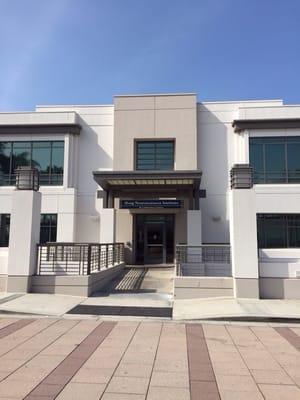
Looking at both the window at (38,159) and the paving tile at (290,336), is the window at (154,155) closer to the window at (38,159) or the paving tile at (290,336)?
the window at (38,159)

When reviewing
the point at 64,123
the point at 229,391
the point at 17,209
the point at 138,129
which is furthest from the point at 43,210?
the point at 229,391

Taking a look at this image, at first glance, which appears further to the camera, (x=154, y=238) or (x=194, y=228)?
(x=154, y=238)

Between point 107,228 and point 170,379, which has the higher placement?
point 107,228

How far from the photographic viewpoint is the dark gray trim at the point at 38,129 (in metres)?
22.6

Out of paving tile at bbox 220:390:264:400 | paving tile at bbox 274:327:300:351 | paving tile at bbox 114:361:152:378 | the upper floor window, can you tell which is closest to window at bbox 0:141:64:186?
the upper floor window

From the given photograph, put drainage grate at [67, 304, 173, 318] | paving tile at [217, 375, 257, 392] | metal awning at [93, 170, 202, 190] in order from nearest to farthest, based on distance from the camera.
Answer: paving tile at [217, 375, 257, 392] → drainage grate at [67, 304, 173, 318] → metal awning at [93, 170, 202, 190]

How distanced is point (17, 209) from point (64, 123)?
1160 cm

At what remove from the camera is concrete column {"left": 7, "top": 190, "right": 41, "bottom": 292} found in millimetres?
11703

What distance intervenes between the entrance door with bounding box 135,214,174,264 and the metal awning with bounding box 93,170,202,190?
10.0 ft

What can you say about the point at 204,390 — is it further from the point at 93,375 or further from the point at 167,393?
the point at 93,375

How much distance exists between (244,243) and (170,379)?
6932 mm

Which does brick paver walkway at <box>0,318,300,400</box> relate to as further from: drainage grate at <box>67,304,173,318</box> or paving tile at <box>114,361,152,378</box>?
drainage grate at <box>67,304,173,318</box>

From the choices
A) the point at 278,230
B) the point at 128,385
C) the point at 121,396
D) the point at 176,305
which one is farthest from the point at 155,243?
the point at 121,396

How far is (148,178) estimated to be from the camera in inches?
735
